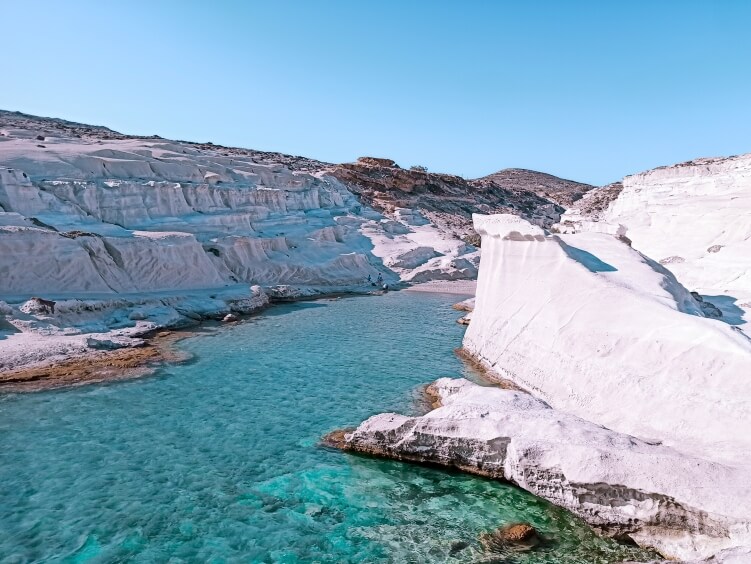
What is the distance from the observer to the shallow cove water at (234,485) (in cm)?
629

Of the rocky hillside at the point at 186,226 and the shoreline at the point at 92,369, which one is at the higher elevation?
the rocky hillside at the point at 186,226

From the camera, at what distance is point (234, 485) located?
7656 mm

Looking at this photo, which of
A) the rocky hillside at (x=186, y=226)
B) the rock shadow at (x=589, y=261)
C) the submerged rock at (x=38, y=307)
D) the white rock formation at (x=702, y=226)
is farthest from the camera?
the rocky hillside at (x=186, y=226)

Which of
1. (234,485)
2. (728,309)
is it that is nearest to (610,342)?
(234,485)

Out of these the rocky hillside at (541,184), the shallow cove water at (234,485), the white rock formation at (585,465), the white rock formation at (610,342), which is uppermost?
the rocky hillside at (541,184)

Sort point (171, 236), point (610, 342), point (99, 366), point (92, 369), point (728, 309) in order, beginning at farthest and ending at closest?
1. point (171, 236)
2. point (728, 309)
3. point (99, 366)
4. point (92, 369)
5. point (610, 342)

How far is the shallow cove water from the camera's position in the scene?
20.6 feet

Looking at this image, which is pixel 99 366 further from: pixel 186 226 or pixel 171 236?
pixel 186 226

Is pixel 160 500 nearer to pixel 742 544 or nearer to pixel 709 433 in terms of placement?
pixel 742 544

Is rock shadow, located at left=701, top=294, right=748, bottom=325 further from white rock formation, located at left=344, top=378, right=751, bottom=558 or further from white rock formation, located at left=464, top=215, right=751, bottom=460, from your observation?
white rock formation, located at left=344, top=378, right=751, bottom=558

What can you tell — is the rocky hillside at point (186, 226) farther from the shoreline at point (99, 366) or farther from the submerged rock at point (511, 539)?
the submerged rock at point (511, 539)

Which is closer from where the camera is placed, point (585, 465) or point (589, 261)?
point (585, 465)

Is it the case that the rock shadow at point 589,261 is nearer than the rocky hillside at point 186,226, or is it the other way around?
the rock shadow at point 589,261

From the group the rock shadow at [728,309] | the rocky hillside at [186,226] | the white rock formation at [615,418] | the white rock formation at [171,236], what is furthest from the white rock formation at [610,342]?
the rocky hillside at [186,226]
